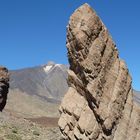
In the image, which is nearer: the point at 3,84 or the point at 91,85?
the point at 91,85

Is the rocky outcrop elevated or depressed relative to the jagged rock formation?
elevated

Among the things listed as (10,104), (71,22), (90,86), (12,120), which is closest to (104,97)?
(90,86)

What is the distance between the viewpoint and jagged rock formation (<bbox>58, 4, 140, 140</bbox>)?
16.8 meters

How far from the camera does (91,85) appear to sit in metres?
16.8

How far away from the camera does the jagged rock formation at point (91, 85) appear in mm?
16781

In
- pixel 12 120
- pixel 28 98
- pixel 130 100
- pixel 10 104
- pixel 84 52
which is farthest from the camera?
pixel 28 98

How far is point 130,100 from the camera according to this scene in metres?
18.4

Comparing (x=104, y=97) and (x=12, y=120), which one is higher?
(x=12, y=120)

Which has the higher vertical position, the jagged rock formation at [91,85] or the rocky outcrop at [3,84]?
the rocky outcrop at [3,84]

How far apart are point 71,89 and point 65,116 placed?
1.07 meters

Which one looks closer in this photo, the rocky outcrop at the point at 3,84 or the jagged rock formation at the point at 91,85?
the jagged rock formation at the point at 91,85

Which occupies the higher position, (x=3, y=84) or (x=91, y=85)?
(x=3, y=84)

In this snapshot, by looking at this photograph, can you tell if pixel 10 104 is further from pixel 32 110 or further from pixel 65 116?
pixel 65 116

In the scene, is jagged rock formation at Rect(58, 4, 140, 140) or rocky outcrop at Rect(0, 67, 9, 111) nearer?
jagged rock formation at Rect(58, 4, 140, 140)
